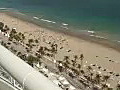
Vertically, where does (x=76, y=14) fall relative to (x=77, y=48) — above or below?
above

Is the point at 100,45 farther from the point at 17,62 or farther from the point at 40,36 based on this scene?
the point at 17,62

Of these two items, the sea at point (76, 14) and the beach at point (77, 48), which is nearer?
the beach at point (77, 48)

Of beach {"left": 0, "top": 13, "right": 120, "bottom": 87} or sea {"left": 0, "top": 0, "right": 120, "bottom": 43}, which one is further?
sea {"left": 0, "top": 0, "right": 120, "bottom": 43}

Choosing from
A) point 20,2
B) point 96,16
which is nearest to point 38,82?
point 96,16

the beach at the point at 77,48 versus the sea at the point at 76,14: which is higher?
the sea at the point at 76,14

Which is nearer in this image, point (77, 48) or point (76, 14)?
point (77, 48)
